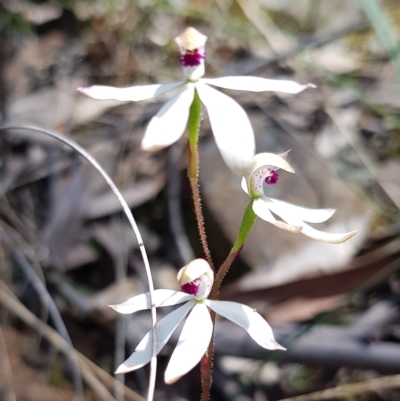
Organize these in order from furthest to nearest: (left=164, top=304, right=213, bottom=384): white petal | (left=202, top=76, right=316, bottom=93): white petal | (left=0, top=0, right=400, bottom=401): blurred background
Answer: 1. (left=0, top=0, right=400, bottom=401): blurred background
2. (left=202, top=76, right=316, bottom=93): white petal
3. (left=164, top=304, right=213, bottom=384): white petal

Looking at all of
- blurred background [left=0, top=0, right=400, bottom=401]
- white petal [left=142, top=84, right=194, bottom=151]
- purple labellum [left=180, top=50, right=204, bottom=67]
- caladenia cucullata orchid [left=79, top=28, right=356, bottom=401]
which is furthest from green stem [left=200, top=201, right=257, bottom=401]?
blurred background [left=0, top=0, right=400, bottom=401]

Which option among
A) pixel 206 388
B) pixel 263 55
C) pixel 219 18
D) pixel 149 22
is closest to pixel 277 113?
pixel 263 55

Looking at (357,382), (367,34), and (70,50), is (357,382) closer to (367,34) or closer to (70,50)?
(367,34)

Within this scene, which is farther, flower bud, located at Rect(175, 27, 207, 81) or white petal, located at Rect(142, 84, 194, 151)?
flower bud, located at Rect(175, 27, 207, 81)

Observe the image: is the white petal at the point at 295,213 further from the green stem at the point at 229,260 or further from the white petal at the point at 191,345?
the white petal at the point at 191,345

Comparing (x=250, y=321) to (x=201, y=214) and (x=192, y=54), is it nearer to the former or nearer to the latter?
(x=201, y=214)

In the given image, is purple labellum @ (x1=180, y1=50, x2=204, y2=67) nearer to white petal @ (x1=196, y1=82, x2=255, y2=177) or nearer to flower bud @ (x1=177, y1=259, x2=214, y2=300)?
white petal @ (x1=196, y1=82, x2=255, y2=177)

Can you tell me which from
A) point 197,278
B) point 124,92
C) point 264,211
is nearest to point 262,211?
point 264,211
